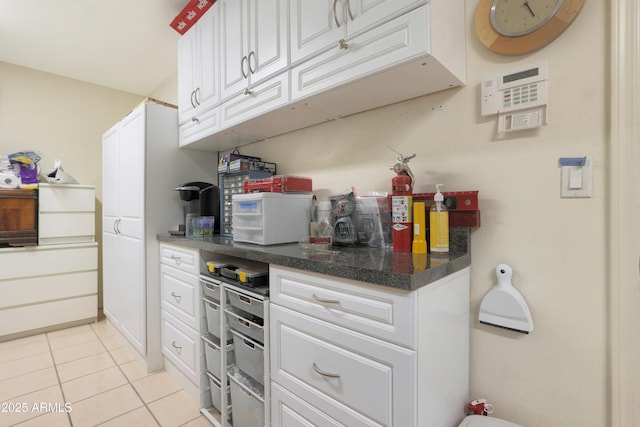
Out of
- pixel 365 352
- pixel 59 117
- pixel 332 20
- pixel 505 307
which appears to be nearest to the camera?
pixel 365 352

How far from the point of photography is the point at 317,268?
3.31ft

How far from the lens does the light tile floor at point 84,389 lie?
1643 millimetres

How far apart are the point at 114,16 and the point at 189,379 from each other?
2.71 metres

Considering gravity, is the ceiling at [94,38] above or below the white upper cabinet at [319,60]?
above

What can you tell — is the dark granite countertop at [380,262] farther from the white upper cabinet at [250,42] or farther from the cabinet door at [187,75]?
the cabinet door at [187,75]

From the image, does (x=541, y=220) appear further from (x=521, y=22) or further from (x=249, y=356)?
(x=249, y=356)

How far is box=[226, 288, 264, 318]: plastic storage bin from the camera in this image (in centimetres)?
126

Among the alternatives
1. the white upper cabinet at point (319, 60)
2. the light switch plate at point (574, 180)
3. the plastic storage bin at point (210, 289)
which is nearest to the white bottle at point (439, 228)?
the light switch plate at point (574, 180)

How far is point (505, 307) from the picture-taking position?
43.3 inches

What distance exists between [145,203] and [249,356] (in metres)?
1.40

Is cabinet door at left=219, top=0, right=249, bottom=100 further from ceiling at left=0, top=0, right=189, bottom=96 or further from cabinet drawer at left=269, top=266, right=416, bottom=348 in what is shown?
cabinet drawer at left=269, top=266, right=416, bottom=348

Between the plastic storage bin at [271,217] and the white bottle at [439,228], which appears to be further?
the plastic storage bin at [271,217]

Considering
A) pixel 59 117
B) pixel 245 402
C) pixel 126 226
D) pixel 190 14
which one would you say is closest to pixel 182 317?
pixel 245 402

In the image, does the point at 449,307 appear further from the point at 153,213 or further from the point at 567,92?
the point at 153,213
